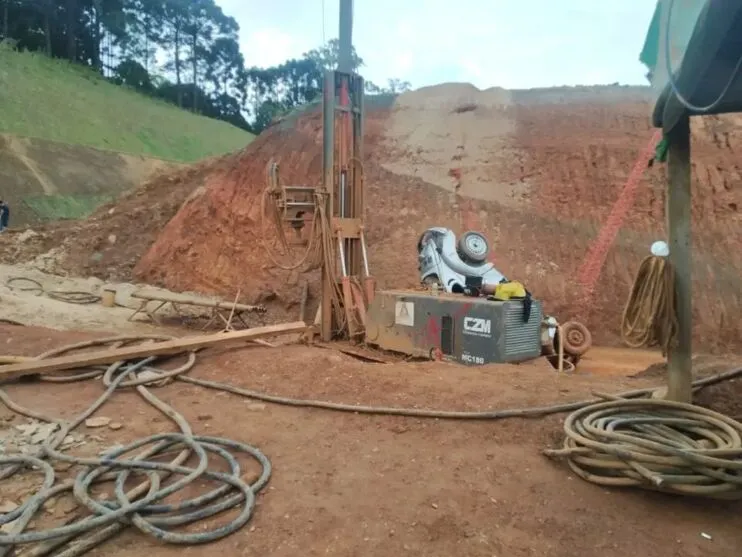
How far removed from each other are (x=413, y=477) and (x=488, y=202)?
13.1 meters

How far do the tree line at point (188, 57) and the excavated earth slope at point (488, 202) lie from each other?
2554 centimetres

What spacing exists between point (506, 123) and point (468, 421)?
15.1m

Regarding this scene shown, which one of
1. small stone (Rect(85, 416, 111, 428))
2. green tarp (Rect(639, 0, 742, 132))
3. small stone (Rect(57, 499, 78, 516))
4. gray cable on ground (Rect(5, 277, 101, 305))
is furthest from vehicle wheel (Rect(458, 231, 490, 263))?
gray cable on ground (Rect(5, 277, 101, 305))

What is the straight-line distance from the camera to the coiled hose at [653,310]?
12.3 feet

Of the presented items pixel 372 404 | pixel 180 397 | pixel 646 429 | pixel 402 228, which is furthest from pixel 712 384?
pixel 402 228

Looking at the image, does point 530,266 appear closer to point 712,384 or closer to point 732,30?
point 712,384

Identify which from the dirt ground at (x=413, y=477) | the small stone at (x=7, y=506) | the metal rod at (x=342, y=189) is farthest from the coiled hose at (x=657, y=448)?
the metal rod at (x=342, y=189)

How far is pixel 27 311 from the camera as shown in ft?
33.6

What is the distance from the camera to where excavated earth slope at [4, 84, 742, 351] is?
14.1 m

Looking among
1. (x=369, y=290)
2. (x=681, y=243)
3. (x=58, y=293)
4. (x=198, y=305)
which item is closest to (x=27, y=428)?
(x=681, y=243)

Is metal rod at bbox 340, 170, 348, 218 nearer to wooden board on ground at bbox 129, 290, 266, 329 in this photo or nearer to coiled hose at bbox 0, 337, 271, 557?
wooden board on ground at bbox 129, 290, 266, 329

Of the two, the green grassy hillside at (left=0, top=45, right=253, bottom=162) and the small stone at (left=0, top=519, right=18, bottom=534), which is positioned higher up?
the green grassy hillside at (left=0, top=45, right=253, bottom=162)

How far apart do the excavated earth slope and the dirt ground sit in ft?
28.0

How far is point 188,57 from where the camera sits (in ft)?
167
